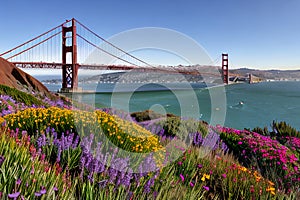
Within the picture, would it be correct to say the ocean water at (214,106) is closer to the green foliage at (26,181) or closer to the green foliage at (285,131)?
the green foliage at (285,131)

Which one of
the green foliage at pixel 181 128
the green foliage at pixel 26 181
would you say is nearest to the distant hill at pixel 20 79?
the green foliage at pixel 181 128

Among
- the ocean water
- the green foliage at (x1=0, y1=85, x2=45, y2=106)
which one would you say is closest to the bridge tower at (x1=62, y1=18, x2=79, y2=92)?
the ocean water

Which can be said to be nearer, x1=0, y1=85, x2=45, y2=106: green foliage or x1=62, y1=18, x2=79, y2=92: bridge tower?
→ x1=0, y1=85, x2=45, y2=106: green foliage

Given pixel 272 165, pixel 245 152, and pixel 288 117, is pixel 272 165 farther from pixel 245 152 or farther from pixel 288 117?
pixel 288 117

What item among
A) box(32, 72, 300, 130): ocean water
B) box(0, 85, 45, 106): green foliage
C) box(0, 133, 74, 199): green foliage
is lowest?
box(32, 72, 300, 130): ocean water

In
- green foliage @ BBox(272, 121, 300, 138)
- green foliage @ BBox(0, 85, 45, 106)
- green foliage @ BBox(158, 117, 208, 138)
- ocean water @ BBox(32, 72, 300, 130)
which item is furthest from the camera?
ocean water @ BBox(32, 72, 300, 130)

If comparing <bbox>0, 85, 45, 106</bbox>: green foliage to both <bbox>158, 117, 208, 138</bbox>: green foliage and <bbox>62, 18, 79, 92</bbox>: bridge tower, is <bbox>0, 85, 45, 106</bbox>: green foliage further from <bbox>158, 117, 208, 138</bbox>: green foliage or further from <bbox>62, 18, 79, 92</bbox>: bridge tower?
<bbox>62, 18, 79, 92</bbox>: bridge tower

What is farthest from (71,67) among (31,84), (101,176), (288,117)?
(101,176)

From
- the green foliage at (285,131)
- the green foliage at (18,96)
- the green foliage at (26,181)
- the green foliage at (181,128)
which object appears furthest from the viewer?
the green foliage at (285,131)

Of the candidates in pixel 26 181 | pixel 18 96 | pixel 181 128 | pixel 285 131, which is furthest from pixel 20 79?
pixel 285 131

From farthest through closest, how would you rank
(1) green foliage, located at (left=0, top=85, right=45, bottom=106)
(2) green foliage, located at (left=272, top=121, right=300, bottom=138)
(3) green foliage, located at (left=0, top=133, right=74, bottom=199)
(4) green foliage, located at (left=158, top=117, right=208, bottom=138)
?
(2) green foliage, located at (left=272, top=121, right=300, bottom=138) < (1) green foliage, located at (left=0, top=85, right=45, bottom=106) < (4) green foliage, located at (left=158, top=117, right=208, bottom=138) < (3) green foliage, located at (left=0, top=133, right=74, bottom=199)

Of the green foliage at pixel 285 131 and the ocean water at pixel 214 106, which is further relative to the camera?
the ocean water at pixel 214 106

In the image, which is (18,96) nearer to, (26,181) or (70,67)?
(26,181)
